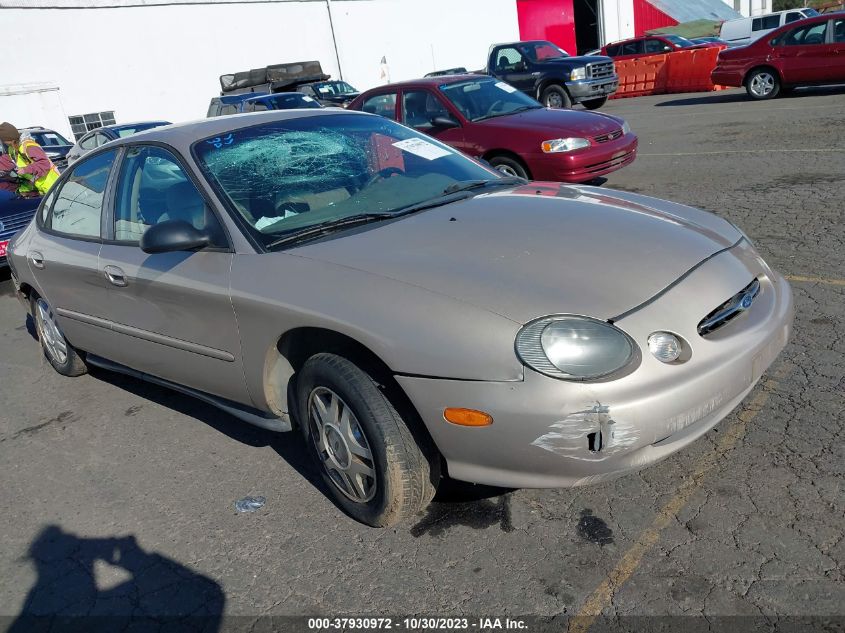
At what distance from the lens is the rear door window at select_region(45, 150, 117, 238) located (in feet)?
14.1

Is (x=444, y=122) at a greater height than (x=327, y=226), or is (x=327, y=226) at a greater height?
(x=327, y=226)

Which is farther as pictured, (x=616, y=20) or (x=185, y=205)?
(x=616, y=20)

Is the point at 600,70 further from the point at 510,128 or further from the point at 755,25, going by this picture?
the point at 755,25

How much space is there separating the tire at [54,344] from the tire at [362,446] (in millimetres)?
2617

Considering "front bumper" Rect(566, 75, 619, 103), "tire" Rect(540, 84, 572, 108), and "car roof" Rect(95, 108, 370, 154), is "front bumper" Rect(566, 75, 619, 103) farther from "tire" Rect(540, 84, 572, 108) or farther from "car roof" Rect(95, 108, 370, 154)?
"car roof" Rect(95, 108, 370, 154)

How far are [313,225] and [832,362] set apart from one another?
108 inches

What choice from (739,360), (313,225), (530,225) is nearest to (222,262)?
(313,225)

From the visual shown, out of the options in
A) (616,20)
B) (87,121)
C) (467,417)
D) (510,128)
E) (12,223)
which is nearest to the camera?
(467,417)

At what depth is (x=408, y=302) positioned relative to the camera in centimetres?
279

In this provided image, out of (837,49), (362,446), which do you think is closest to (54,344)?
(362,446)

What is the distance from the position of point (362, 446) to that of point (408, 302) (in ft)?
2.07

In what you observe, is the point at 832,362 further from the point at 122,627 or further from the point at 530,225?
the point at 122,627

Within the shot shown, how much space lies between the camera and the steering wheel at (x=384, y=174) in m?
3.86

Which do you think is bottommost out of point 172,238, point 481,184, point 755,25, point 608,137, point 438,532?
point 755,25
